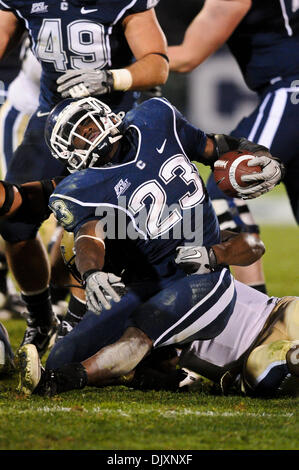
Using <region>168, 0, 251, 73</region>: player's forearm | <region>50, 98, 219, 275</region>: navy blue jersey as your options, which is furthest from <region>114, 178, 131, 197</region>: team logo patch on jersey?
<region>168, 0, 251, 73</region>: player's forearm

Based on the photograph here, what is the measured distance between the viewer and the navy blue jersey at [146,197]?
3744 mm

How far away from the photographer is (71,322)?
458 centimetres

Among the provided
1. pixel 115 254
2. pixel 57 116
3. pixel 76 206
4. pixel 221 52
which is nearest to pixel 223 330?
pixel 115 254

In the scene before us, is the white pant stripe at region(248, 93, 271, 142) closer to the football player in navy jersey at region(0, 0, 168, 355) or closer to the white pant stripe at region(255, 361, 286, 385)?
the football player in navy jersey at region(0, 0, 168, 355)

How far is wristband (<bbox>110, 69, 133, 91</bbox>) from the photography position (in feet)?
15.1

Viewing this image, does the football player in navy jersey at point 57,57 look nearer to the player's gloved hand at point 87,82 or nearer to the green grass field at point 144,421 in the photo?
the player's gloved hand at point 87,82

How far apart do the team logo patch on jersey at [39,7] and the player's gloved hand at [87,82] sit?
1.73ft

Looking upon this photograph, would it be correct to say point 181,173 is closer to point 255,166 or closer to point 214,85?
point 255,166

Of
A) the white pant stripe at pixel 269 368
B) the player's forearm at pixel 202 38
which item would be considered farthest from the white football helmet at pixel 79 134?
the player's forearm at pixel 202 38

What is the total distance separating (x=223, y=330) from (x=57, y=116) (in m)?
1.15

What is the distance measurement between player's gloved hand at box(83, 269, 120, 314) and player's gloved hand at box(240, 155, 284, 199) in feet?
2.97

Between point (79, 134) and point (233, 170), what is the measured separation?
707 mm

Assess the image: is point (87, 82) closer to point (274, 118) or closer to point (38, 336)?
point (274, 118)

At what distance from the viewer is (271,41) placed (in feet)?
17.7
